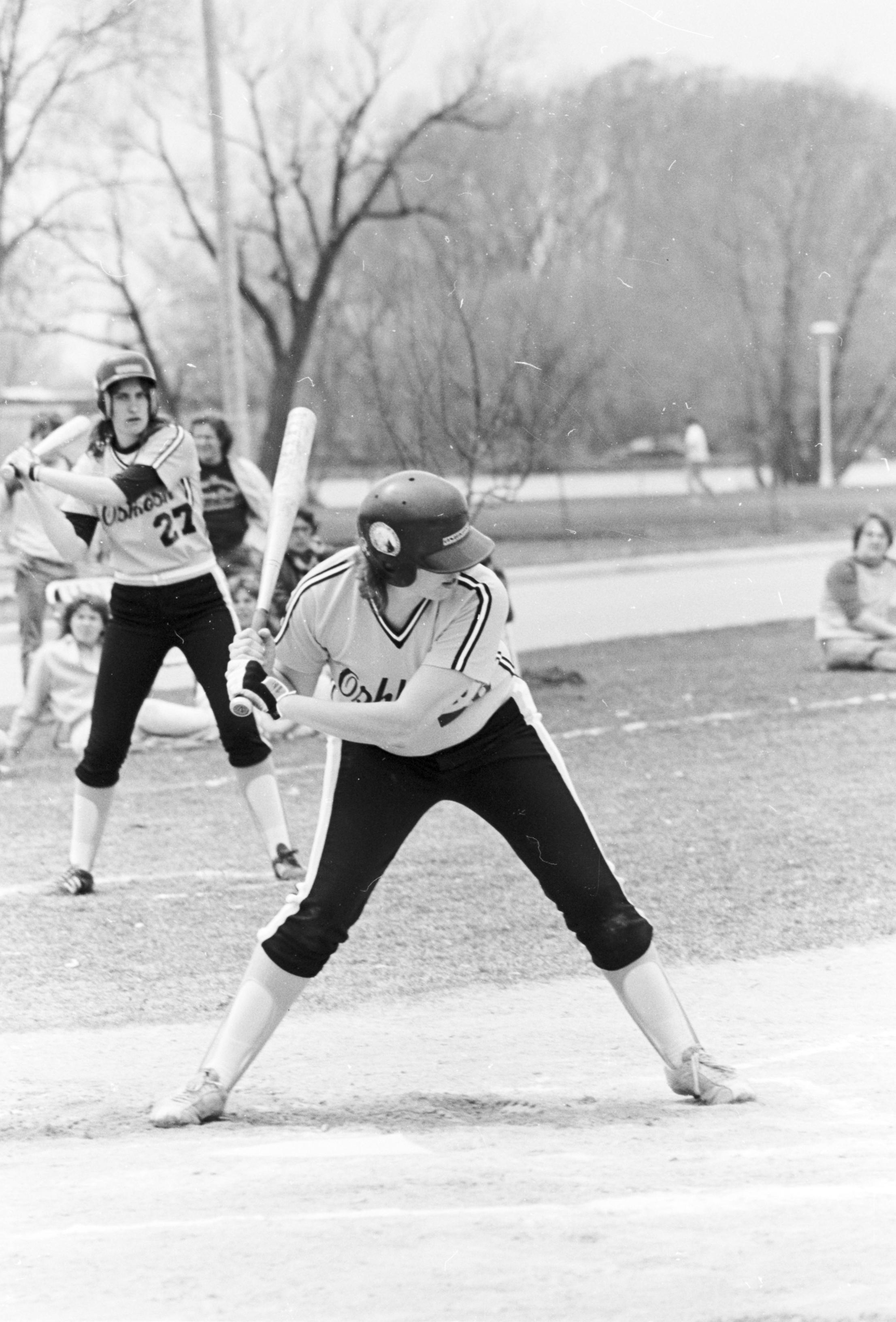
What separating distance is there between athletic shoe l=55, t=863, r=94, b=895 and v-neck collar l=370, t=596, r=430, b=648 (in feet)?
10.3

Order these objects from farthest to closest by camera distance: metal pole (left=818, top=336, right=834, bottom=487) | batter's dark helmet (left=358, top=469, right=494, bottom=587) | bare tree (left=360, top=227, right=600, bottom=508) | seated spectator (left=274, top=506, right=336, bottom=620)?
metal pole (left=818, top=336, right=834, bottom=487)
bare tree (left=360, top=227, right=600, bottom=508)
seated spectator (left=274, top=506, right=336, bottom=620)
batter's dark helmet (left=358, top=469, right=494, bottom=587)

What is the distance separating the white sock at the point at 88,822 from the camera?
688 centimetres

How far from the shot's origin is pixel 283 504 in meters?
4.88

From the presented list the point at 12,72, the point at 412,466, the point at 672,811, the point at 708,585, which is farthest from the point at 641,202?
the point at 672,811

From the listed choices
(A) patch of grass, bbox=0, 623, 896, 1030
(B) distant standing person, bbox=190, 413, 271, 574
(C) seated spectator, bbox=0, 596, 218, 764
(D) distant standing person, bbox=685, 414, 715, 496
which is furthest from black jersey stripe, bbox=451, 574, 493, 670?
(D) distant standing person, bbox=685, 414, 715, 496

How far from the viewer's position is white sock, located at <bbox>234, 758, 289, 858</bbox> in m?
6.98

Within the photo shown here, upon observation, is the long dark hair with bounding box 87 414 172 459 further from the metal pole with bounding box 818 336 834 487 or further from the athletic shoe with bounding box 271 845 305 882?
the metal pole with bounding box 818 336 834 487

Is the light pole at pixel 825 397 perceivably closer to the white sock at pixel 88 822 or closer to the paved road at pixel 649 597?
the paved road at pixel 649 597

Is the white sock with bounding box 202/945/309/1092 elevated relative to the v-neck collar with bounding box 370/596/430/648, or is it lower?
lower

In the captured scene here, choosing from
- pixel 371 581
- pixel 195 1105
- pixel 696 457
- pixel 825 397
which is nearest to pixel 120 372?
pixel 371 581

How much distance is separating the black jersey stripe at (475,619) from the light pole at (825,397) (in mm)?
22655

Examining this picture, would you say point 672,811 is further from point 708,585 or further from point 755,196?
point 755,196

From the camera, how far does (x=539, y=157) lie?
22.8 meters

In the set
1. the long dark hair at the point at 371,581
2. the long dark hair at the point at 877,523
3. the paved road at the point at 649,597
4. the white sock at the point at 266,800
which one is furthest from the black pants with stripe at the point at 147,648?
the long dark hair at the point at 877,523
